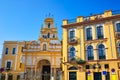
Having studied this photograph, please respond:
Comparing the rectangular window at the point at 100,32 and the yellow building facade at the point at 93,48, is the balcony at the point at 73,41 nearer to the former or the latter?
the yellow building facade at the point at 93,48

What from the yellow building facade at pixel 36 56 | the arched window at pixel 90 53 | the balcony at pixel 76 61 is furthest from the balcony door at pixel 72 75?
the yellow building facade at pixel 36 56

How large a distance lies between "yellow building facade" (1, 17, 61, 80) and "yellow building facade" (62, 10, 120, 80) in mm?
8758

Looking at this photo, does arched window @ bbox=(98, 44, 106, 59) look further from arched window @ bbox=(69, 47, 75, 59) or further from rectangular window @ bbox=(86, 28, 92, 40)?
arched window @ bbox=(69, 47, 75, 59)

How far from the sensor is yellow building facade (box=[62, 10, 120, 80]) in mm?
24250

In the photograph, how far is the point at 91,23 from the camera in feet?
89.5

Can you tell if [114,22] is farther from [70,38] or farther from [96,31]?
[70,38]

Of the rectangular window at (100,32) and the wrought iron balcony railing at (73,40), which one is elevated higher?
the rectangular window at (100,32)

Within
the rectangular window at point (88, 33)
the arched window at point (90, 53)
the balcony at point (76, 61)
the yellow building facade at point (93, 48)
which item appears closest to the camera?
the yellow building facade at point (93, 48)

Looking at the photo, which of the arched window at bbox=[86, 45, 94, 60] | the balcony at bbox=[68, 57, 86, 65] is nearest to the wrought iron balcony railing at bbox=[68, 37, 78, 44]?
the arched window at bbox=[86, 45, 94, 60]

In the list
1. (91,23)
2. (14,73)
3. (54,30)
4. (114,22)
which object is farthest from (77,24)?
(14,73)

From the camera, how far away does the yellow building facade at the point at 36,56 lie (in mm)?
36750

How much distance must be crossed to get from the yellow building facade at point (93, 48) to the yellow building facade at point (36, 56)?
28.7ft

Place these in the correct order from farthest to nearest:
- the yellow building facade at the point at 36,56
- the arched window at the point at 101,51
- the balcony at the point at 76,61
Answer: the yellow building facade at the point at 36,56, the balcony at the point at 76,61, the arched window at the point at 101,51

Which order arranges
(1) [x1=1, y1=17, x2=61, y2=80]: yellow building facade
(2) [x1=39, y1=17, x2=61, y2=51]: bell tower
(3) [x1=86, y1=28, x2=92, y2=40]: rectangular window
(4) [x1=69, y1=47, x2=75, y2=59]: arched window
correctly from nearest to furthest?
(3) [x1=86, y1=28, x2=92, y2=40]: rectangular window, (4) [x1=69, y1=47, x2=75, y2=59]: arched window, (1) [x1=1, y1=17, x2=61, y2=80]: yellow building facade, (2) [x1=39, y1=17, x2=61, y2=51]: bell tower
